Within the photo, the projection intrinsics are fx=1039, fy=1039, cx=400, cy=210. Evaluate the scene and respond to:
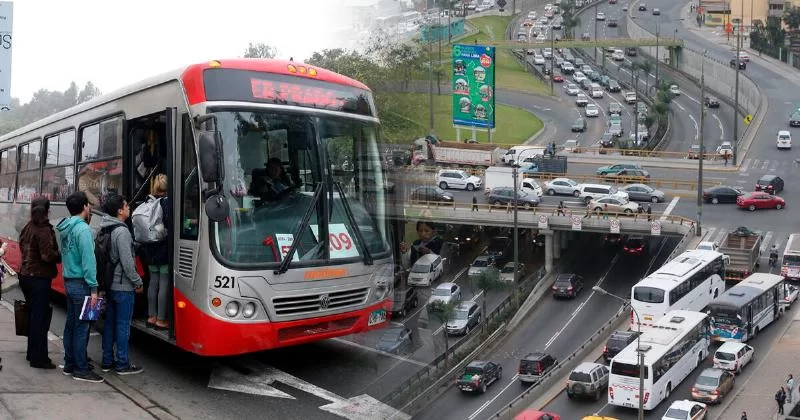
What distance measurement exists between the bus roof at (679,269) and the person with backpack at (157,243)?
24969mm

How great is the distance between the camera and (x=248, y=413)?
22.3 feet

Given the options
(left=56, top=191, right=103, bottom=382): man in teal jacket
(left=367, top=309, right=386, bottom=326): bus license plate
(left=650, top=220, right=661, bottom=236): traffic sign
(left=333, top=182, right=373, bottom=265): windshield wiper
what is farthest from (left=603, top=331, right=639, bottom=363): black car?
(left=56, top=191, right=103, bottom=382): man in teal jacket

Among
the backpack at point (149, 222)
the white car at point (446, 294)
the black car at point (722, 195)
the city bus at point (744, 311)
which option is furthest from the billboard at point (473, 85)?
the backpack at point (149, 222)

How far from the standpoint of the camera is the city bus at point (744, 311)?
29719mm

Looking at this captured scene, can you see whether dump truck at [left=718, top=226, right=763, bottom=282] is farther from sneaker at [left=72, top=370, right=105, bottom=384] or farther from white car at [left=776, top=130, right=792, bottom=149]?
sneaker at [left=72, top=370, right=105, bottom=384]

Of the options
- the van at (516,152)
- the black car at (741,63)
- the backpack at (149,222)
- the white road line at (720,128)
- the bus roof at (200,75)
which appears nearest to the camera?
the bus roof at (200,75)

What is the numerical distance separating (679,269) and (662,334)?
5.37 meters

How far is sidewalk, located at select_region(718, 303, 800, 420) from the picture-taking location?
80.9 ft

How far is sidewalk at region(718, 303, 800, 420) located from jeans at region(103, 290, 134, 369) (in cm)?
1938

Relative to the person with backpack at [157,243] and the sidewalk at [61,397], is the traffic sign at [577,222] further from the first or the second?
the sidewalk at [61,397]

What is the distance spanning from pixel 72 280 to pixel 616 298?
3183cm

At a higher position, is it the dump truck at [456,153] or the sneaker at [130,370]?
the dump truck at [456,153]

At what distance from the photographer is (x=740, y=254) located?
3534 centimetres

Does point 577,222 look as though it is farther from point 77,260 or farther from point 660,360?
point 77,260
